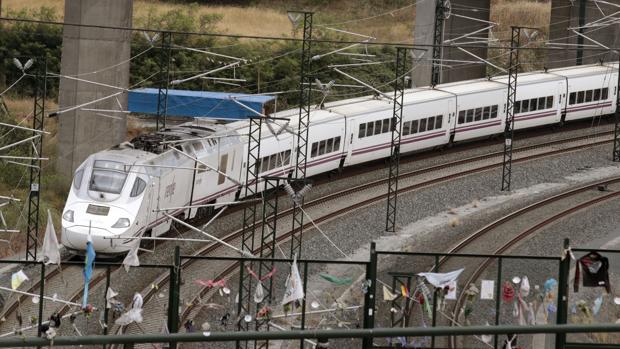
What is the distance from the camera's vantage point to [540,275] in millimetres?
19344

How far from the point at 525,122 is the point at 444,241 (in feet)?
50.0

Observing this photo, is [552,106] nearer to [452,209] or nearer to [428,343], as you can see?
[452,209]

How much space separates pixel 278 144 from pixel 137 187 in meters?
7.60

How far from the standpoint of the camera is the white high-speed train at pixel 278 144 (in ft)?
93.6

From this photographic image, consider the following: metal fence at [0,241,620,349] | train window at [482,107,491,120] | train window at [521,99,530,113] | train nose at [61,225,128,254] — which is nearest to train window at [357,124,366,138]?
train window at [482,107,491,120]

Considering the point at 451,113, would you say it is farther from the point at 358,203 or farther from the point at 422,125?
the point at 358,203

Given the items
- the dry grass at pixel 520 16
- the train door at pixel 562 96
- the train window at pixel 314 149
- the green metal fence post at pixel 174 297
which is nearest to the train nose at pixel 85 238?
the train window at pixel 314 149

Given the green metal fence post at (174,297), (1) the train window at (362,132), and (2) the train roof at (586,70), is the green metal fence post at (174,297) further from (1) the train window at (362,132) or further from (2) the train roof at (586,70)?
(2) the train roof at (586,70)

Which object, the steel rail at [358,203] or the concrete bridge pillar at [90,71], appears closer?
the steel rail at [358,203]

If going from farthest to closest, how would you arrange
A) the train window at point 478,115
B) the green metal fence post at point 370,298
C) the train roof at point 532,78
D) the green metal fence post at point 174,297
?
the train roof at point 532,78
the train window at point 478,115
the green metal fence post at point 370,298
the green metal fence post at point 174,297

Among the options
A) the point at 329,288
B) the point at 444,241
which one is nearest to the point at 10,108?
the point at 444,241

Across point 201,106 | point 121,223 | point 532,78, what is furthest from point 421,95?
point 121,223

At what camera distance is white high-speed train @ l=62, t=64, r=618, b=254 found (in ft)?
93.6

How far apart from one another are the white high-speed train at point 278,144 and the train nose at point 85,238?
2cm
